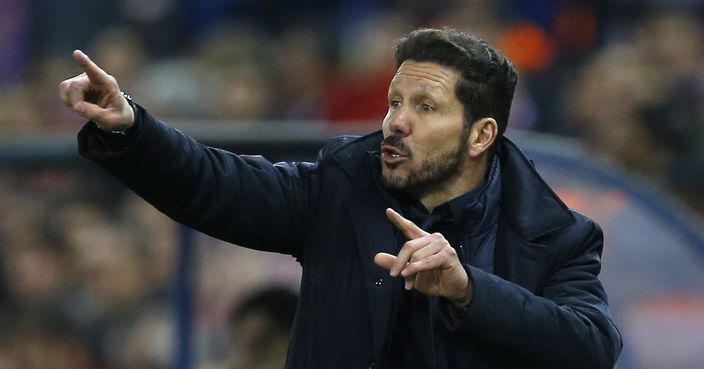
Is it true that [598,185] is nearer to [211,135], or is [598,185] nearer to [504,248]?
[211,135]

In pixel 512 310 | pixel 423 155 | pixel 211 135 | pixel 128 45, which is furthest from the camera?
pixel 128 45

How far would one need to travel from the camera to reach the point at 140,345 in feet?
19.9

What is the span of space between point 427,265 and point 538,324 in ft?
1.20

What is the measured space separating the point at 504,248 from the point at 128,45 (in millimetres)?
6284

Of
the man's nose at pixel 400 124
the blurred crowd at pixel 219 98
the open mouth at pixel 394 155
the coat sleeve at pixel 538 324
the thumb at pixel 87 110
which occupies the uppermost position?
the thumb at pixel 87 110

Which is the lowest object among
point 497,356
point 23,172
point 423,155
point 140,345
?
point 140,345

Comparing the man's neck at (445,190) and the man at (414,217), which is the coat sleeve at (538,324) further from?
the man's neck at (445,190)

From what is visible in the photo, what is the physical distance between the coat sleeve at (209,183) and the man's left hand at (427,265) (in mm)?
360

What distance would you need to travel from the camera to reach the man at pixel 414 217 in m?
3.57

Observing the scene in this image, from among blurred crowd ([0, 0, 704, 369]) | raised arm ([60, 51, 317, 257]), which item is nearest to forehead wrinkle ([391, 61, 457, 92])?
raised arm ([60, 51, 317, 257])

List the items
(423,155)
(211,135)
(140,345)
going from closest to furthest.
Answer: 1. (423,155)
2. (211,135)
3. (140,345)

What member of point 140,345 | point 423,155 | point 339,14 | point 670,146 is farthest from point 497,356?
point 339,14

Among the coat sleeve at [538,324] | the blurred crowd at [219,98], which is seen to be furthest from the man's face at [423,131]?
the blurred crowd at [219,98]

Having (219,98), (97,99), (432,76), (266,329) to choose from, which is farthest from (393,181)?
(219,98)
